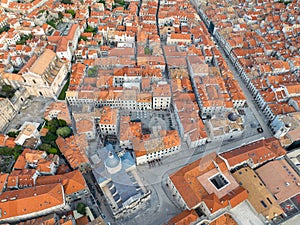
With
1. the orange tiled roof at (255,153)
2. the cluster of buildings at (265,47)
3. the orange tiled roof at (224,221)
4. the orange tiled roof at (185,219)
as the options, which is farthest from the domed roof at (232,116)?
the orange tiled roof at (185,219)

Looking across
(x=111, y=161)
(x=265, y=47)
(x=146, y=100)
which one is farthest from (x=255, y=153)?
(x=265, y=47)

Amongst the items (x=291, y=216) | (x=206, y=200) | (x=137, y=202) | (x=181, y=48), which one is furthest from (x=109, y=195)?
(x=181, y=48)

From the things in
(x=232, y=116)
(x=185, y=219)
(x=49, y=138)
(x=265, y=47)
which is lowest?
(x=185, y=219)

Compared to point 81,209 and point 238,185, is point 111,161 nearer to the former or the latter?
point 81,209

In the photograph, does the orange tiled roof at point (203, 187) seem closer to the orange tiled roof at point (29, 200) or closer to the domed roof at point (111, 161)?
the domed roof at point (111, 161)

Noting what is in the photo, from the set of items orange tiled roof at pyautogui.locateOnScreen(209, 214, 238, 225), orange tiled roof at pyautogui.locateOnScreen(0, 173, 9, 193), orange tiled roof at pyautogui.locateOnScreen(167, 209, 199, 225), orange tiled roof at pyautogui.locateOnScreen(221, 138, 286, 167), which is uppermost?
orange tiled roof at pyautogui.locateOnScreen(0, 173, 9, 193)

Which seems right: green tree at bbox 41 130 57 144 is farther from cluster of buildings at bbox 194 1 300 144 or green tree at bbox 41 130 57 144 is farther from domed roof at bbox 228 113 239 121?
cluster of buildings at bbox 194 1 300 144

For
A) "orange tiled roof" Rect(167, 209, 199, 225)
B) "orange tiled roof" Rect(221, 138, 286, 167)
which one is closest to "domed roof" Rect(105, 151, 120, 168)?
"orange tiled roof" Rect(167, 209, 199, 225)

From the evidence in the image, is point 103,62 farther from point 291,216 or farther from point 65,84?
point 291,216

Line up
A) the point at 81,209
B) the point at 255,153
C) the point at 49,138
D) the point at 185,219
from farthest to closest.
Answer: the point at 49,138, the point at 255,153, the point at 81,209, the point at 185,219
